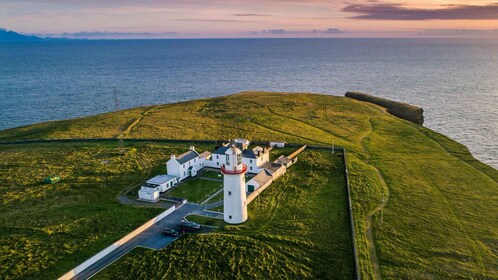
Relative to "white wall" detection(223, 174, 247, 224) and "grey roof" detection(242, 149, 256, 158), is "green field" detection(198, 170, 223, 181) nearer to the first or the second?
"grey roof" detection(242, 149, 256, 158)

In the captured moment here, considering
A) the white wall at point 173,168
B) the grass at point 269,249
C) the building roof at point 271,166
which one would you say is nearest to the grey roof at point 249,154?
the building roof at point 271,166

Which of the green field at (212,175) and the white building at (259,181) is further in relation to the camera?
the green field at (212,175)

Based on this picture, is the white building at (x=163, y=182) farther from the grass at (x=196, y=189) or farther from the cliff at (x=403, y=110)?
the cliff at (x=403, y=110)

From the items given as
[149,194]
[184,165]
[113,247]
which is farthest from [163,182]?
[113,247]

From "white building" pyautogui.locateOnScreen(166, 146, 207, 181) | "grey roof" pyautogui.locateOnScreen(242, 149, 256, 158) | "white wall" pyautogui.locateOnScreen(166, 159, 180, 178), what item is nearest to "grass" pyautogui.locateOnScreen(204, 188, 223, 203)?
"white building" pyautogui.locateOnScreen(166, 146, 207, 181)

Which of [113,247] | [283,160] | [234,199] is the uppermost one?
[234,199]

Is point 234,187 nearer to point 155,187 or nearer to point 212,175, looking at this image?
point 155,187
